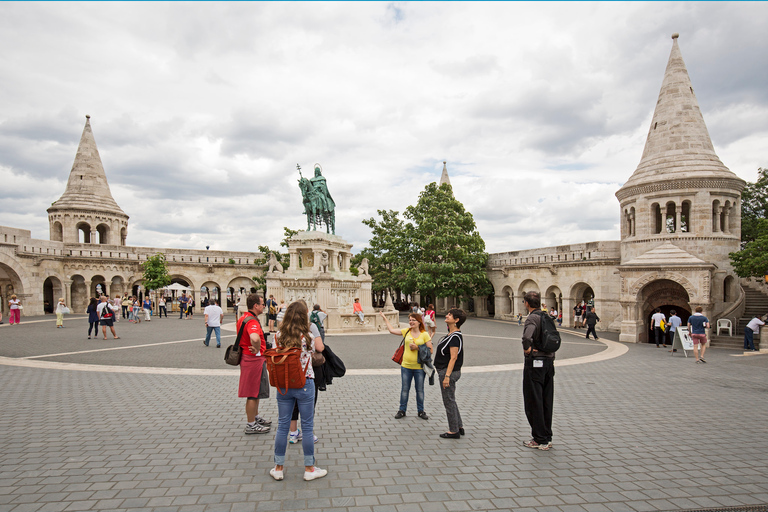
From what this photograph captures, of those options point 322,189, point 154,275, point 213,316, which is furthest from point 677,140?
point 154,275

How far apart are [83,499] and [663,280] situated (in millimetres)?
23662

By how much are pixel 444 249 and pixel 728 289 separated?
56.4 ft

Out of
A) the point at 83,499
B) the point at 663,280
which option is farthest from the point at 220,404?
the point at 663,280

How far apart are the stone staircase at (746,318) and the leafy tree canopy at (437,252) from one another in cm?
1561

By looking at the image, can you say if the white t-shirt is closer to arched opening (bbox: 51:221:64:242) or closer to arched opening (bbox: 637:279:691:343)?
arched opening (bbox: 637:279:691:343)

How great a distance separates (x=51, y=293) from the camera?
33719mm

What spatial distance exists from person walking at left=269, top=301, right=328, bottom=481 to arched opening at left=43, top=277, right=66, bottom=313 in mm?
35220

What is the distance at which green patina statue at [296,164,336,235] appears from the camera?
25.5m

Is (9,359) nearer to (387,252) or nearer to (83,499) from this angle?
(83,499)

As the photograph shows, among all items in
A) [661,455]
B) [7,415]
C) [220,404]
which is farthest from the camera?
[220,404]

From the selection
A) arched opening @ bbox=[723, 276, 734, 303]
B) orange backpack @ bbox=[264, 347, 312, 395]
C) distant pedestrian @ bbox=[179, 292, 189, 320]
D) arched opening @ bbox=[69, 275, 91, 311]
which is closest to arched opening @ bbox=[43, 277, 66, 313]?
arched opening @ bbox=[69, 275, 91, 311]

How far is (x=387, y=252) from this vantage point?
36.8 metres

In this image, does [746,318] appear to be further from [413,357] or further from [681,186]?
[413,357]

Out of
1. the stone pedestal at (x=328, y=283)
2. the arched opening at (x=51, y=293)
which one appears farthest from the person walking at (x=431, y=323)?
the arched opening at (x=51, y=293)
